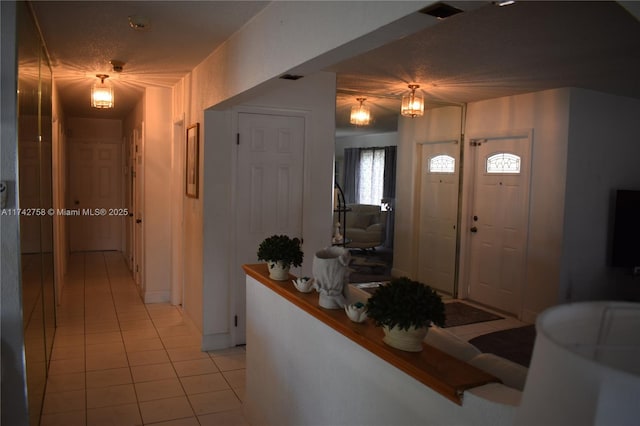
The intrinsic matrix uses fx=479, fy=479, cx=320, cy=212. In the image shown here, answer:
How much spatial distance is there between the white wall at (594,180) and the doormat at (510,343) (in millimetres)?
592

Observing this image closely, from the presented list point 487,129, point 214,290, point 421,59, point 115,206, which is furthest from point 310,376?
point 115,206

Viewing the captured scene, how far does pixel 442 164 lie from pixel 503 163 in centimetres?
97

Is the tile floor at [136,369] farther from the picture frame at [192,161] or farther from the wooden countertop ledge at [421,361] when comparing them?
the wooden countertop ledge at [421,361]

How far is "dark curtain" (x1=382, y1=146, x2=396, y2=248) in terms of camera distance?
9922 mm

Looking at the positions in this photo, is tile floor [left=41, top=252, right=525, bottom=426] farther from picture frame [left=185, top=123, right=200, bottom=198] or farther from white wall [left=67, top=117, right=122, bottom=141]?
white wall [left=67, top=117, right=122, bottom=141]

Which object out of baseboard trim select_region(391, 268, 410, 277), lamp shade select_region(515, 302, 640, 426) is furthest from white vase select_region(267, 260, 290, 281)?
baseboard trim select_region(391, 268, 410, 277)

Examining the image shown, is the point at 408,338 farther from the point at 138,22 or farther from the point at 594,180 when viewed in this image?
the point at 594,180

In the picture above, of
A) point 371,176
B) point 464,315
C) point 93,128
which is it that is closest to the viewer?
point 464,315

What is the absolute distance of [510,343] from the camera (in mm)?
4469

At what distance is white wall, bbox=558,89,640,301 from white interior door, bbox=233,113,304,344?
2.72m

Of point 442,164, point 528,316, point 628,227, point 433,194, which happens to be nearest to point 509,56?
point 628,227

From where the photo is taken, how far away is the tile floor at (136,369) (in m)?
3.04

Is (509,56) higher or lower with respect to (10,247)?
higher

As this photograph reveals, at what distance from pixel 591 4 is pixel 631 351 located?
2488 millimetres
